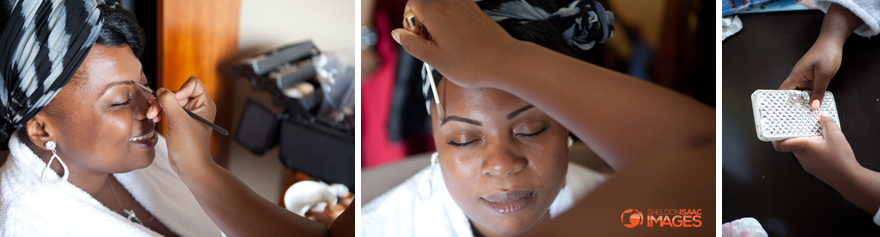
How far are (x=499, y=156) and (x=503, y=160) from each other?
0.01m

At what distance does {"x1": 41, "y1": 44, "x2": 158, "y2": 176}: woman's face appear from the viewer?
145 cm

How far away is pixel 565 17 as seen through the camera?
1.59m

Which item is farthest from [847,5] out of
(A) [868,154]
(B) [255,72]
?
(B) [255,72]

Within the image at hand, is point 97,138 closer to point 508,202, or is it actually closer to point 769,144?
point 508,202

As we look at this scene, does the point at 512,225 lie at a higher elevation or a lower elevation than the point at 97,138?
lower

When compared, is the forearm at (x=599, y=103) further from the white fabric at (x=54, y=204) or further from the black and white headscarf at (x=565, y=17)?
the white fabric at (x=54, y=204)

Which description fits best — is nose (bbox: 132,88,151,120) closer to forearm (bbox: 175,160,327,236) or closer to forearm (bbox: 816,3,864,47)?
forearm (bbox: 175,160,327,236)

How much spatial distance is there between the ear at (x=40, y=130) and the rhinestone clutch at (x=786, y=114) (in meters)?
1.82

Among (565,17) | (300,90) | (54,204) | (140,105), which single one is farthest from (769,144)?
(54,204)

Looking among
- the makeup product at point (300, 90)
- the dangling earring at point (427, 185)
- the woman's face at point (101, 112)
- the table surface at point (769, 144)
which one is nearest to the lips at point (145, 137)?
the woman's face at point (101, 112)

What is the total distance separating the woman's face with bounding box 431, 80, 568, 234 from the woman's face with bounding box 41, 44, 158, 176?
74cm

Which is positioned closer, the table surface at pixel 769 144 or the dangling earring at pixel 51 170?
the dangling earring at pixel 51 170

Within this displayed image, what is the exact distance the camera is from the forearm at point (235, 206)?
5.16 ft
